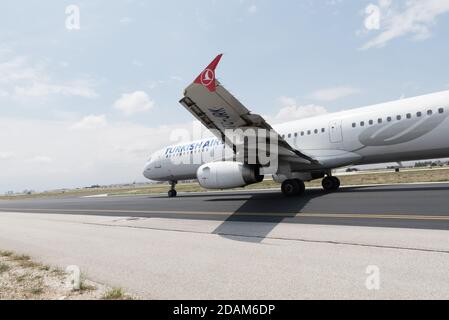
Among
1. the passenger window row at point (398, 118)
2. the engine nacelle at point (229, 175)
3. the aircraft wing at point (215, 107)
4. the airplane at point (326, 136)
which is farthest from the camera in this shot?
the engine nacelle at point (229, 175)

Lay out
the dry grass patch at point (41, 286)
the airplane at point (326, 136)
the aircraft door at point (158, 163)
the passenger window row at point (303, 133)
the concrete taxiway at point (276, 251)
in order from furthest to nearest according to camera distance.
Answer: the aircraft door at point (158, 163) → the passenger window row at point (303, 133) → the airplane at point (326, 136) → the dry grass patch at point (41, 286) → the concrete taxiway at point (276, 251)

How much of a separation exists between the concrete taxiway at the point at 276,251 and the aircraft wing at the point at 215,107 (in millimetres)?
3320

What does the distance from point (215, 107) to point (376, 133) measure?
808 cm

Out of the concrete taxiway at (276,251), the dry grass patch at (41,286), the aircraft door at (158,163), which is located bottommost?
A: the dry grass patch at (41,286)

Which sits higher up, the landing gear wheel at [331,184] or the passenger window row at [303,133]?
the passenger window row at [303,133]

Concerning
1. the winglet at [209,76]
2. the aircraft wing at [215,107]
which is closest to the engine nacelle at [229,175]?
the aircraft wing at [215,107]

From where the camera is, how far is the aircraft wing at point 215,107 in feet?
34.4

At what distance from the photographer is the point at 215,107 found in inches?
458

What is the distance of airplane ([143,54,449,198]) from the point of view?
39.5ft

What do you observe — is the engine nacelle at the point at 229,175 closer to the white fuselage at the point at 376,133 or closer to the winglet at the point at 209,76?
the white fuselage at the point at 376,133

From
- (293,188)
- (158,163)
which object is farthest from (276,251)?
(158,163)

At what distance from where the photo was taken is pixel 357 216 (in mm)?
9359

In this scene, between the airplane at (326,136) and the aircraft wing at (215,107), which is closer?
the aircraft wing at (215,107)
